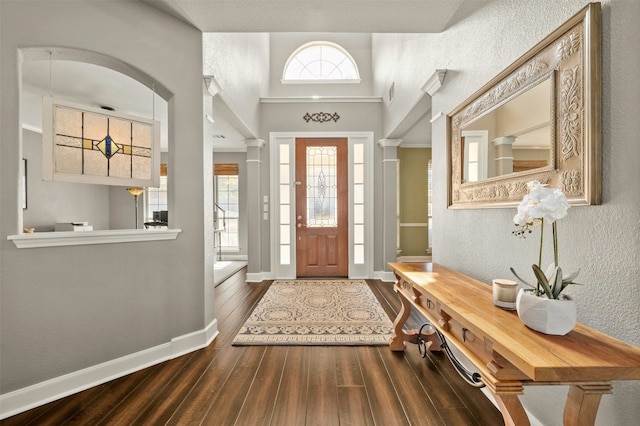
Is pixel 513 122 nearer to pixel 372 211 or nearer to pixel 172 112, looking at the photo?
pixel 172 112

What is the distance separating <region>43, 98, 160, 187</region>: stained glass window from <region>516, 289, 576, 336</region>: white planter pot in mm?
2512

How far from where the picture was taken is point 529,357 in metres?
0.88

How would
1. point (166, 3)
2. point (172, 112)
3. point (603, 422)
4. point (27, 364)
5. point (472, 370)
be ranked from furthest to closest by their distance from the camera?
point (172, 112)
point (166, 3)
point (472, 370)
point (27, 364)
point (603, 422)

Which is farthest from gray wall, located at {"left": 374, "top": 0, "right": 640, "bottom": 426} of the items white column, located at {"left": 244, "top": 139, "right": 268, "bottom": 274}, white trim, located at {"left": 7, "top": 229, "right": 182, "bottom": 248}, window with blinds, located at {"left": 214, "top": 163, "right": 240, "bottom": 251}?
window with blinds, located at {"left": 214, "top": 163, "right": 240, "bottom": 251}

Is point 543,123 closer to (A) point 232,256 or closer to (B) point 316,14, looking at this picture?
(B) point 316,14

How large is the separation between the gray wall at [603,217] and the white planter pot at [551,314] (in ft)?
0.66

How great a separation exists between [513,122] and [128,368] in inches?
114

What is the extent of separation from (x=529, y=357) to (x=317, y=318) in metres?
2.36

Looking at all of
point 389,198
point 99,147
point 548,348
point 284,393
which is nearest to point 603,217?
point 548,348

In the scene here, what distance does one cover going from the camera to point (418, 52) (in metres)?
3.02

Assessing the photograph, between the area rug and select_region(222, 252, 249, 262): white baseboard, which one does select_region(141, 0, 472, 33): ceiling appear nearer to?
the area rug

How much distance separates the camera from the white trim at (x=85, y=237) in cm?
171

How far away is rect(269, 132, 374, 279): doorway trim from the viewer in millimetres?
4789

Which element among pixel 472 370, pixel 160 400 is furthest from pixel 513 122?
pixel 160 400
